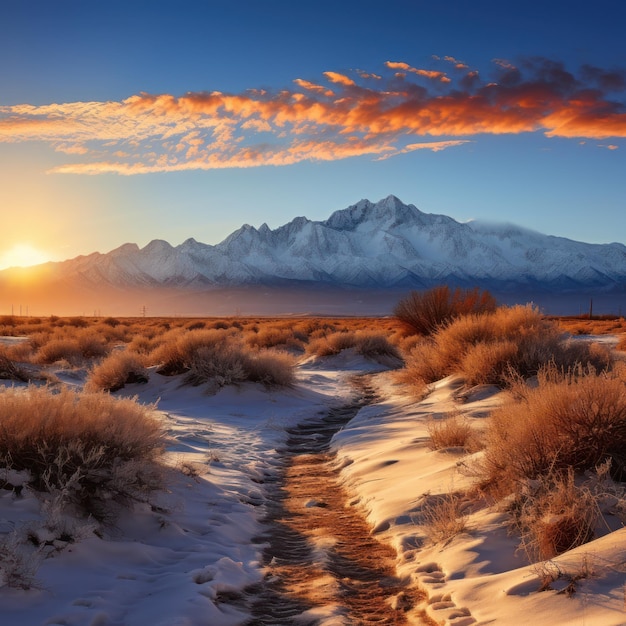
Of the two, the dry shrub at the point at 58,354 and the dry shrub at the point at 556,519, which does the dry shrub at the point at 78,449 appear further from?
the dry shrub at the point at 58,354

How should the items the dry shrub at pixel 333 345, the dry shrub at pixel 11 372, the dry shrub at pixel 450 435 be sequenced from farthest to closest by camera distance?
the dry shrub at pixel 333 345 → the dry shrub at pixel 11 372 → the dry shrub at pixel 450 435

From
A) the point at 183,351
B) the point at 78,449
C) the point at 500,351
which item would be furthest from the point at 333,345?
the point at 78,449

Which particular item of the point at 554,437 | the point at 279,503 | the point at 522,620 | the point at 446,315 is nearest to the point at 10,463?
the point at 279,503

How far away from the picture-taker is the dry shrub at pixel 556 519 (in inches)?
174

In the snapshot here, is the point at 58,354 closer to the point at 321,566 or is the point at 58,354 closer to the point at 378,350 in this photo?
the point at 378,350

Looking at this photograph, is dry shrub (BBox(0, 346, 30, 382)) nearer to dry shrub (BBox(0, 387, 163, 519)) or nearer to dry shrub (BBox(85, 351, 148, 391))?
dry shrub (BBox(85, 351, 148, 391))

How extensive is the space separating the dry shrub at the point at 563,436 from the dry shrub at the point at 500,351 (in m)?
3.53

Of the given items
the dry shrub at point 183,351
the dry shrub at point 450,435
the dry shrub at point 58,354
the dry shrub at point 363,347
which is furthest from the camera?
the dry shrub at point 363,347

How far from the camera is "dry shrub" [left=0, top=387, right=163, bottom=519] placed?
17.3 feet

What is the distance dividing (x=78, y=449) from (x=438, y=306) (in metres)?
19.0

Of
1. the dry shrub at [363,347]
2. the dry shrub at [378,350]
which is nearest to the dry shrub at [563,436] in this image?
the dry shrub at [363,347]

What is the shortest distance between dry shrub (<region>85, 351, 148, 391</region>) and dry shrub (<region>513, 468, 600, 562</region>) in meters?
11.8

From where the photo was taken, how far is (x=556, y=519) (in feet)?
15.0

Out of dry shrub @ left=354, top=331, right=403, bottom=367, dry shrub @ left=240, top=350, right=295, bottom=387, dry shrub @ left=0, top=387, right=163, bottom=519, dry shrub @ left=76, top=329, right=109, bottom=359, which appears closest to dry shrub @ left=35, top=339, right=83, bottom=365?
dry shrub @ left=76, top=329, right=109, bottom=359
